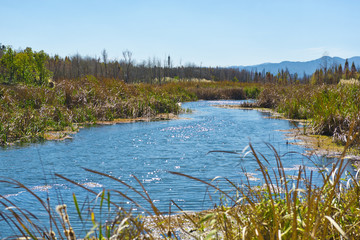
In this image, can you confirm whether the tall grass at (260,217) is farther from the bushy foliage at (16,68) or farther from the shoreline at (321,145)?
the bushy foliage at (16,68)

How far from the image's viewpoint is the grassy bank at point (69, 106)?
1024cm

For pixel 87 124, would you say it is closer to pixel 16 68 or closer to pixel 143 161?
pixel 143 161

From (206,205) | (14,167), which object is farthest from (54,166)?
(206,205)

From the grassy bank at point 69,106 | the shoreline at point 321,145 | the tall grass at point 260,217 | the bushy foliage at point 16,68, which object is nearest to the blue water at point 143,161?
the shoreline at point 321,145

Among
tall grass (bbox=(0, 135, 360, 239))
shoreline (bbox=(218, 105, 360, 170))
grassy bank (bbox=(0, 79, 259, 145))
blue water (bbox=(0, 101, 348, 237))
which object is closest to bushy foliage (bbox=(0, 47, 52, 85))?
grassy bank (bbox=(0, 79, 259, 145))

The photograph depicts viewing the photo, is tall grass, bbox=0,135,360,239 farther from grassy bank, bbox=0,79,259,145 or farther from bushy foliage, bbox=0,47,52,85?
bushy foliage, bbox=0,47,52,85

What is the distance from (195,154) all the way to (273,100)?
1343 centimetres

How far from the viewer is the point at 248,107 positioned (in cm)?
2259

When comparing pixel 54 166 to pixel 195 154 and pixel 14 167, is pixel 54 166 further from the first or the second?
pixel 195 154

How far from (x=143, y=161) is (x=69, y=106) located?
823 centimetres

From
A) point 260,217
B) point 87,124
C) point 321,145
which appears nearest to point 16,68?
point 87,124

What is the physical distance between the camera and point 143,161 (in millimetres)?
7586

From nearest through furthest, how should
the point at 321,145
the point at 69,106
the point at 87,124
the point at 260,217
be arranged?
the point at 260,217
the point at 321,145
the point at 87,124
the point at 69,106

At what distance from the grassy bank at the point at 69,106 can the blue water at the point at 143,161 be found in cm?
103
